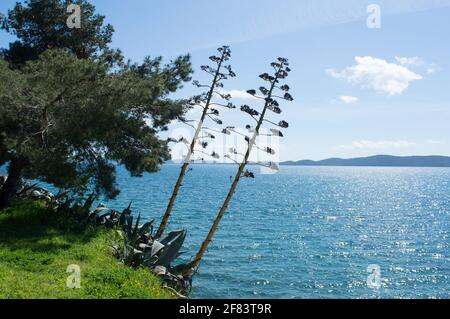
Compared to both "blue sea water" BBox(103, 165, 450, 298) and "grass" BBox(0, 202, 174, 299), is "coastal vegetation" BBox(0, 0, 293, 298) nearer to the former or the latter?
"grass" BBox(0, 202, 174, 299)

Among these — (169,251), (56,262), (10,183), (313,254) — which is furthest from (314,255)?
(56,262)

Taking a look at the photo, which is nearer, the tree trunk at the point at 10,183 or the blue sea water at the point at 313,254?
the tree trunk at the point at 10,183

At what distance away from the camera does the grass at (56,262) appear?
11641 millimetres

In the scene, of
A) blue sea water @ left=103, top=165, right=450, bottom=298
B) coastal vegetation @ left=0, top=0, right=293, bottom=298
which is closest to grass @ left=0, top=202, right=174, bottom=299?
coastal vegetation @ left=0, top=0, right=293, bottom=298

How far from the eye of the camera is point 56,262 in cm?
1417

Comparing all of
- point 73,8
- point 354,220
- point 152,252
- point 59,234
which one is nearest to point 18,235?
point 59,234

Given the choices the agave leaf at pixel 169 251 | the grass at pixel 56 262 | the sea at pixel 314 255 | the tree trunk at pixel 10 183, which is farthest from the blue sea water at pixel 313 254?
the tree trunk at pixel 10 183

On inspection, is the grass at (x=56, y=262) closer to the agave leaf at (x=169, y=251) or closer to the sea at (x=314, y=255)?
the agave leaf at (x=169, y=251)

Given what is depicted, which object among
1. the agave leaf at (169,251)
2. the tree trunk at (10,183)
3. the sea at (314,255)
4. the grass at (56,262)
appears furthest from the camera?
the sea at (314,255)

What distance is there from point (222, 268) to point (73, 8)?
58.6 feet

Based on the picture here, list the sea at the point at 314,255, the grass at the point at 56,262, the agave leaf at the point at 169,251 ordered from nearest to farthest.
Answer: the grass at the point at 56,262
the agave leaf at the point at 169,251
the sea at the point at 314,255

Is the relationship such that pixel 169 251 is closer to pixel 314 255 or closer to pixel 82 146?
pixel 82 146

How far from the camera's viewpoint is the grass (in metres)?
11.6
